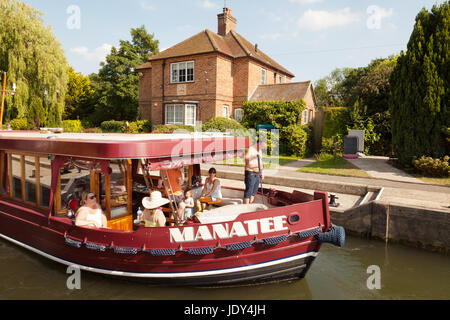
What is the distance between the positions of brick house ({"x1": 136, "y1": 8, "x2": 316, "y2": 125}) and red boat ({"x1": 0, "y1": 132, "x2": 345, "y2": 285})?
17.0 metres

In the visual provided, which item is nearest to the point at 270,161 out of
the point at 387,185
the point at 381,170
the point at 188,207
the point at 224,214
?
the point at 381,170

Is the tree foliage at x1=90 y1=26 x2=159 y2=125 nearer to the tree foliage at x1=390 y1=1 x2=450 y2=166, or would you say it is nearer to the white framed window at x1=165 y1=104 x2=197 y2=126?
the white framed window at x1=165 y1=104 x2=197 y2=126

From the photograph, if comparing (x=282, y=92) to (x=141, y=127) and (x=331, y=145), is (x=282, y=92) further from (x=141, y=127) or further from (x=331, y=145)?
(x=141, y=127)

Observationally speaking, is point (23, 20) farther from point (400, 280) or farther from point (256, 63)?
point (400, 280)

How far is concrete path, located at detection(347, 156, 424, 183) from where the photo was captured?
1209cm

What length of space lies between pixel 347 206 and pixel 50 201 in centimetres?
775

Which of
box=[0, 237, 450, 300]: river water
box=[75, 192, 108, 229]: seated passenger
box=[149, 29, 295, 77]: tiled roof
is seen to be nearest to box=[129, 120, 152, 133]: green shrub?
box=[149, 29, 295, 77]: tiled roof

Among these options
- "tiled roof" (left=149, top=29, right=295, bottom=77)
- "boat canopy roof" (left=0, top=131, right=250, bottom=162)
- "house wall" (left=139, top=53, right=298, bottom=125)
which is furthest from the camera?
"tiled roof" (left=149, top=29, right=295, bottom=77)

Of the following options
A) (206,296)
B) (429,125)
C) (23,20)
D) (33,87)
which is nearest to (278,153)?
(429,125)

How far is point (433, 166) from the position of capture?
39.9 ft

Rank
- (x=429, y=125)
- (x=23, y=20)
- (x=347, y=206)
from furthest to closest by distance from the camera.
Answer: (x=23, y=20), (x=429, y=125), (x=347, y=206)

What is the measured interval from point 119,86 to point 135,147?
32893mm

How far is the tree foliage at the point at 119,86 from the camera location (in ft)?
115

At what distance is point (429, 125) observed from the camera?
1270 cm
